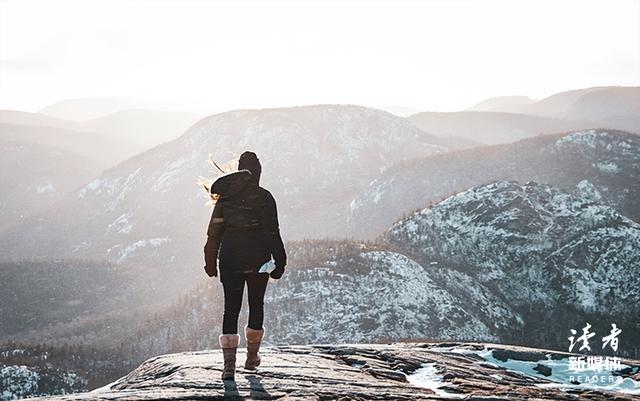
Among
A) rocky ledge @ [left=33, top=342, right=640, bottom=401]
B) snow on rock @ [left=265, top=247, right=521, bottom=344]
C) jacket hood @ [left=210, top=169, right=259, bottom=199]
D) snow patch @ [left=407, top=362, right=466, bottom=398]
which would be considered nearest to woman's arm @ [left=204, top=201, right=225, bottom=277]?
jacket hood @ [left=210, top=169, right=259, bottom=199]

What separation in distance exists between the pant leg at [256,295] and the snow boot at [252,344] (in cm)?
12

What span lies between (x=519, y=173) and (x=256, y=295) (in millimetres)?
145085

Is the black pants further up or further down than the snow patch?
further up

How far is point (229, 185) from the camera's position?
9648 mm

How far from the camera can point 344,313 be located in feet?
206

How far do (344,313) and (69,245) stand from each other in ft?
491

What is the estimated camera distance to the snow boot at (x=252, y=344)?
10414mm

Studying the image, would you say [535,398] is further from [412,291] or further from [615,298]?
[615,298]

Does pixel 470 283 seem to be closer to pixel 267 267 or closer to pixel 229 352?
pixel 229 352

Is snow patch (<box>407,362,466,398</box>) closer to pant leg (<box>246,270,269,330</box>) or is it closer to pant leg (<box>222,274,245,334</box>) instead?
pant leg (<box>246,270,269,330</box>)

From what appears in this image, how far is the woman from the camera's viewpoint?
9.61 metres

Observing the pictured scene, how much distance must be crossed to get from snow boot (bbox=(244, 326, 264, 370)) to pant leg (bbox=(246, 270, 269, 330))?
12cm

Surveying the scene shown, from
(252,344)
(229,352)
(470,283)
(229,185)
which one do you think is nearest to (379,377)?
(252,344)

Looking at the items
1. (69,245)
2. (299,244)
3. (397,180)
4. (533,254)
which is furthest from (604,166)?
(69,245)
